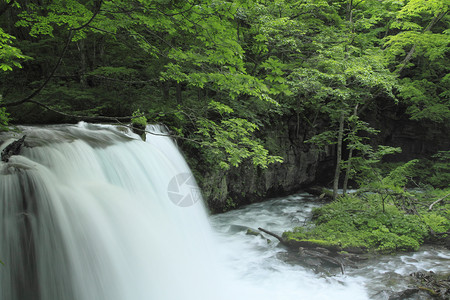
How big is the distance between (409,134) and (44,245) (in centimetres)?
1813

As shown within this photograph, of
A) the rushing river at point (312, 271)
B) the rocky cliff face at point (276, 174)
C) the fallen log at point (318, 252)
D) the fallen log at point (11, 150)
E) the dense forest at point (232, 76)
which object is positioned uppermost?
the dense forest at point (232, 76)

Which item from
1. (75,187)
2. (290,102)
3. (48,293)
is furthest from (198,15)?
(290,102)

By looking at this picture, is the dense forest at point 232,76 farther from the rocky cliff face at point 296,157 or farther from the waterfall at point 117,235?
the waterfall at point 117,235

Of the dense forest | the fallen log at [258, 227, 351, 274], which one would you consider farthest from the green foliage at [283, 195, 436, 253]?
the dense forest

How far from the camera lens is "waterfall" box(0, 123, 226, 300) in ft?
8.85

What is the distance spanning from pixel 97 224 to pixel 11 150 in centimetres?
162

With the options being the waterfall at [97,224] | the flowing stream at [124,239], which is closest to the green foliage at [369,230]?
the flowing stream at [124,239]

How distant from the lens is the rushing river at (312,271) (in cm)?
477

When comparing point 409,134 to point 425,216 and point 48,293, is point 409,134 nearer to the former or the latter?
point 425,216

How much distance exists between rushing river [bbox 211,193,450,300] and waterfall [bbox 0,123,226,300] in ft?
2.96

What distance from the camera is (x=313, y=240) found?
6.45 metres

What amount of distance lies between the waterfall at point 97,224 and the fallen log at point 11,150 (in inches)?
3.0

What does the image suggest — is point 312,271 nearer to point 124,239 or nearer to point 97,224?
point 124,239

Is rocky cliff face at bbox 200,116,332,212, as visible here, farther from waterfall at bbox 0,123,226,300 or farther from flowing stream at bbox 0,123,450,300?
waterfall at bbox 0,123,226,300
